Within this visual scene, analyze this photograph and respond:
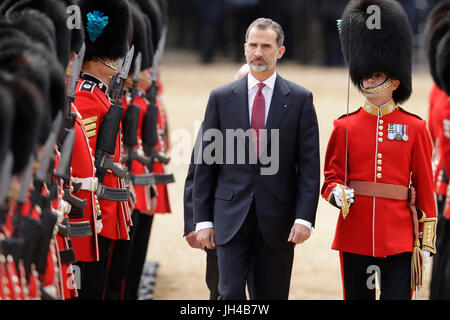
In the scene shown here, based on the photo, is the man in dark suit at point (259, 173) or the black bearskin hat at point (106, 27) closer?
the man in dark suit at point (259, 173)

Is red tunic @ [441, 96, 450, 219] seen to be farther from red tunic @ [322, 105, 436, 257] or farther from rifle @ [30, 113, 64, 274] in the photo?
rifle @ [30, 113, 64, 274]

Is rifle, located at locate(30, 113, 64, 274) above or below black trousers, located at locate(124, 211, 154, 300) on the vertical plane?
above

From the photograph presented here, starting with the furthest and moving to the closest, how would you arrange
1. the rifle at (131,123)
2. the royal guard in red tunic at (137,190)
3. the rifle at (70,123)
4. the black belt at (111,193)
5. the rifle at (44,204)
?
the royal guard in red tunic at (137,190)
the rifle at (131,123)
the black belt at (111,193)
the rifle at (70,123)
the rifle at (44,204)

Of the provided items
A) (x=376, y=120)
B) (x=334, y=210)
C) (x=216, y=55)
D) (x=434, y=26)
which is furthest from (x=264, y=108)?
(x=216, y=55)

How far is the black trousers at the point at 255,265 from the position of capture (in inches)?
140

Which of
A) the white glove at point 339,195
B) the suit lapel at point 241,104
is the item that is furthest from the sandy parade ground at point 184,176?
the suit lapel at point 241,104

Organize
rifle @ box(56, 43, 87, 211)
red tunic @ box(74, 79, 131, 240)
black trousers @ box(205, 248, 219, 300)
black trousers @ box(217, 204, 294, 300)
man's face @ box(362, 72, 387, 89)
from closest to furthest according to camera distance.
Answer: rifle @ box(56, 43, 87, 211), black trousers @ box(217, 204, 294, 300), man's face @ box(362, 72, 387, 89), red tunic @ box(74, 79, 131, 240), black trousers @ box(205, 248, 219, 300)

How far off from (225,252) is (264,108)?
0.54 m

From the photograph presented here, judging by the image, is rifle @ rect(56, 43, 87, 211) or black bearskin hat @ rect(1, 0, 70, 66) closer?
black bearskin hat @ rect(1, 0, 70, 66)

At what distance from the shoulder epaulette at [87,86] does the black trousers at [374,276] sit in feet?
Answer: 3.85

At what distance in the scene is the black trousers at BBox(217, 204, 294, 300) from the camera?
357 cm

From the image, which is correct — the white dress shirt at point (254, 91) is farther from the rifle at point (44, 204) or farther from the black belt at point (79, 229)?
the rifle at point (44, 204)

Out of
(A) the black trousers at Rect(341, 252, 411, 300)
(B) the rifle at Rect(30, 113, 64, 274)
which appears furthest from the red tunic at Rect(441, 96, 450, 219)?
(B) the rifle at Rect(30, 113, 64, 274)

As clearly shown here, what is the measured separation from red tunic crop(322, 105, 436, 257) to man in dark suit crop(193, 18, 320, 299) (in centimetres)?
18
